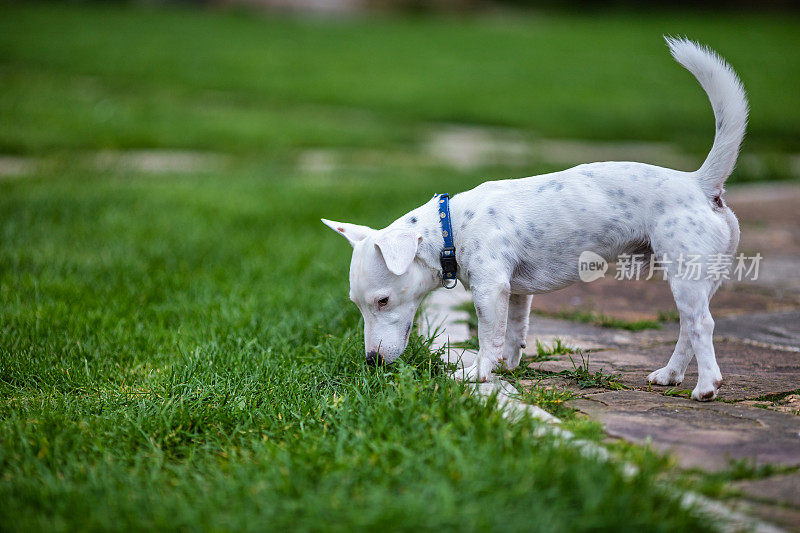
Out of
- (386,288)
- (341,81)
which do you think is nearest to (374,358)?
(386,288)

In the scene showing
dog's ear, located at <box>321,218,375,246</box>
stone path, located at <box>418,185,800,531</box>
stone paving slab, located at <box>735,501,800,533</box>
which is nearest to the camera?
stone paving slab, located at <box>735,501,800,533</box>

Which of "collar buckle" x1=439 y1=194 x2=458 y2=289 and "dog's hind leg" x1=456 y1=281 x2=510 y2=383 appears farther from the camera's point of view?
"collar buckle" x1=439 y1=194 x2=458 y2=289

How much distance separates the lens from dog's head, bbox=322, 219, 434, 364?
3.15 meters

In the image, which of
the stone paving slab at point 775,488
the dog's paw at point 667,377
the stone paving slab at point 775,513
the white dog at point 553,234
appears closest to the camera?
the stone paving slab at point 775,513

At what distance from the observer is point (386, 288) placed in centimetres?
318

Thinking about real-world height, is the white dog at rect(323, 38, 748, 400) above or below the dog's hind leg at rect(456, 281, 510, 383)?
above

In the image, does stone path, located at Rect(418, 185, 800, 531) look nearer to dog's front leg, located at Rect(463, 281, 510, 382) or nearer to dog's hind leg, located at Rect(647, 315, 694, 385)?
dog's hind leg, located at Rect(647, 315, 694, 385)

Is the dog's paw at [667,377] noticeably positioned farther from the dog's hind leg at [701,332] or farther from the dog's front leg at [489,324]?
the dog's front leg at [489,324]

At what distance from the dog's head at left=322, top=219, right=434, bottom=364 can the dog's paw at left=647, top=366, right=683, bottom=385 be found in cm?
104

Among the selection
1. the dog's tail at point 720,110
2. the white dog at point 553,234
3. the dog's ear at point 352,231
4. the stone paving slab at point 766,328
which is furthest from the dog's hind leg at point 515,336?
the stone paving slab at point 766,328

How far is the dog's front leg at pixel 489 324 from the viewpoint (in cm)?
311

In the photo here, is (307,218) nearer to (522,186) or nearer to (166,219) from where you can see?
(166,219)

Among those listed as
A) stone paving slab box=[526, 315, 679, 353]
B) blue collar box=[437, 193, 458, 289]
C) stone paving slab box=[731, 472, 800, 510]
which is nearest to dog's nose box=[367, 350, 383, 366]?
blue collar box=[437, 193, 458, 289]

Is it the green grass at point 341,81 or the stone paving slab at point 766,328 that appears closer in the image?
the stone paving slab at point 766,328
